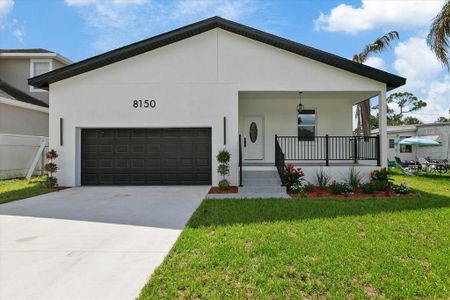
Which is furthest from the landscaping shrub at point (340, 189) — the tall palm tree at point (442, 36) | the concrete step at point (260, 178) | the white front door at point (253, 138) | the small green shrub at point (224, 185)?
the tall palm tree at point (442, 36)

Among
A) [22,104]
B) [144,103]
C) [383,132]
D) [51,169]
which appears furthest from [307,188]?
[22,104]

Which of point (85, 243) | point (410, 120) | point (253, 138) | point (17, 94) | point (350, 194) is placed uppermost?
point (410, 120)

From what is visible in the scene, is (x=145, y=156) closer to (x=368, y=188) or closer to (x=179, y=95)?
(x=179, y=95)

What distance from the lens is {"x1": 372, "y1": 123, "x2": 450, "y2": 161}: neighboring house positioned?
22.0 metres

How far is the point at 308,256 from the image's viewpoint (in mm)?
3936

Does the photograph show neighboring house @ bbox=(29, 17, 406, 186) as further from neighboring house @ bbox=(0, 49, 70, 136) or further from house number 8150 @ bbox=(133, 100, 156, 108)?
neighboring house @ bbox=(0, 49, 70, 136)

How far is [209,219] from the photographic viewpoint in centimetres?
581

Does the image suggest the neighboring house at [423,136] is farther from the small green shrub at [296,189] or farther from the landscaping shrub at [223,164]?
the landscaping shrub at [223,164]

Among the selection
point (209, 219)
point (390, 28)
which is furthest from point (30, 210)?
point (390, 28)

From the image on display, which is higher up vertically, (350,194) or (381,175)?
(381,175)

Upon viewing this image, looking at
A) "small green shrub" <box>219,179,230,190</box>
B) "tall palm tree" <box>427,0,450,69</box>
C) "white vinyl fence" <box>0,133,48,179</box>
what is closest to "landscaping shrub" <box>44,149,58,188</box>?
"white vinyl fence" <box>0,133,48,179</box>

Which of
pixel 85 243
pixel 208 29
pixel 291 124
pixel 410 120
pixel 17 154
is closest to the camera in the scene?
pixel 85 243

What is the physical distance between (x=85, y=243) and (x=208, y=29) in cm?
844

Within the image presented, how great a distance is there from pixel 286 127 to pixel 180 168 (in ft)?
16.6
